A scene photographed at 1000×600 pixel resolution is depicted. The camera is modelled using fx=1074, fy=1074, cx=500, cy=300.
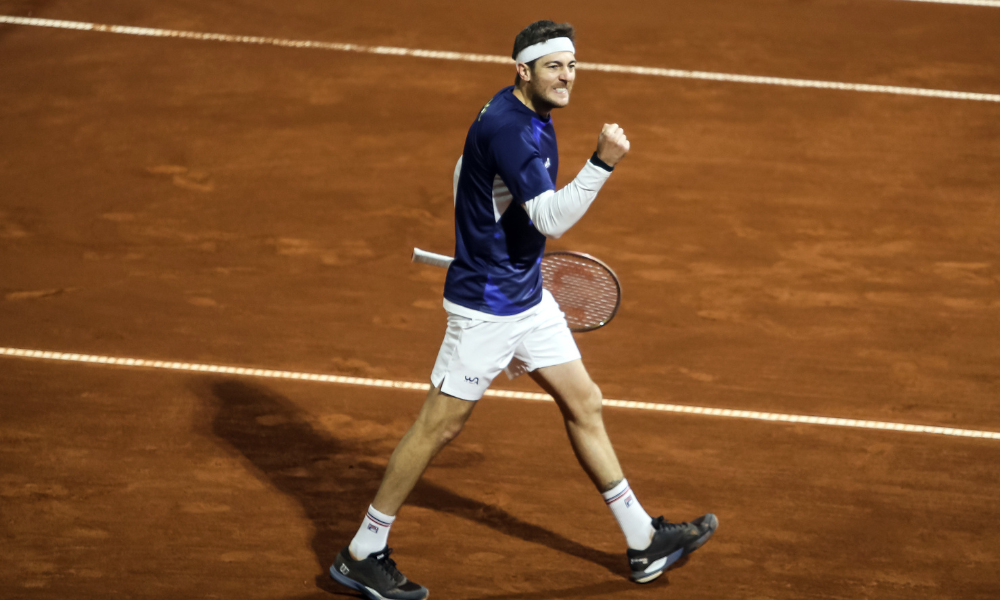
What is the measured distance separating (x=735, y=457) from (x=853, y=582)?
0.84 m

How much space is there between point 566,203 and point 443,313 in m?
2.60

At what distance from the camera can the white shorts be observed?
159 inches

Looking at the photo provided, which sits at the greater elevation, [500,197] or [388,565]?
[500,197]

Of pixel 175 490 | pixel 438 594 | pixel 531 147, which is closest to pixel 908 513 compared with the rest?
pixel 438 594

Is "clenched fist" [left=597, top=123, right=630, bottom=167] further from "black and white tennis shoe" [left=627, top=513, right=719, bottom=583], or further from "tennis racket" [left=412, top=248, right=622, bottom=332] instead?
"black and white tennis shoe" [left=627, top=513, right=719, bottom=583]

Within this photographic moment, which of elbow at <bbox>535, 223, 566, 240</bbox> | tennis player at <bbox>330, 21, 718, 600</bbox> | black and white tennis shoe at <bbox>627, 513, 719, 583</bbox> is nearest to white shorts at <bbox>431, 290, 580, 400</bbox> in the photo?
tennis player at <bbox>330, 21, 718, 600</bbox>

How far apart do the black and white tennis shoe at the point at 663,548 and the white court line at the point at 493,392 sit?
1.04 metres

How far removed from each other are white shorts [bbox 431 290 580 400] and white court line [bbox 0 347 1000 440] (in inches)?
52.5

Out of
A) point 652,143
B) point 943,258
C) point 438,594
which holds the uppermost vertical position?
point 652,143

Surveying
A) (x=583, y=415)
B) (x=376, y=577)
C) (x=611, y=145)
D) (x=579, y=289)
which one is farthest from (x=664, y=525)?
(x=611, y=145)

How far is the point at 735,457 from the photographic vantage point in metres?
5.10

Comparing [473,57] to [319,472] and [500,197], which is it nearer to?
[319,472]

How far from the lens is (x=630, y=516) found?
4.32 meters

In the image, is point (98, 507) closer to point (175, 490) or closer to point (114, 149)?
point (175, 490)
